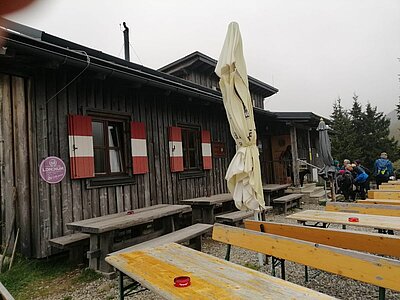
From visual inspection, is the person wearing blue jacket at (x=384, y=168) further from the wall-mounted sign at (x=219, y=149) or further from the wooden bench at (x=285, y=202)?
the wall-mounted sign at (x=219, y=149)

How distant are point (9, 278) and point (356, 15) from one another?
55.8ft

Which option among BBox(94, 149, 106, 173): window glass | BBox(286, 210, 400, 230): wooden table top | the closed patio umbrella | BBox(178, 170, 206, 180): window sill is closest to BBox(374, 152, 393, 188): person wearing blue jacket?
the closed patio umbrella

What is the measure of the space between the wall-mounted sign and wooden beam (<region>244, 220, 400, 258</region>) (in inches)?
195

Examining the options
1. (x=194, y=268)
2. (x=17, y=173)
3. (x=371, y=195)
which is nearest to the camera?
(x=194, y=268)

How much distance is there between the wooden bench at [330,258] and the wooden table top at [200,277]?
0.51 metres

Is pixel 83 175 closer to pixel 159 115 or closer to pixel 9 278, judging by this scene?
pixel 9 278

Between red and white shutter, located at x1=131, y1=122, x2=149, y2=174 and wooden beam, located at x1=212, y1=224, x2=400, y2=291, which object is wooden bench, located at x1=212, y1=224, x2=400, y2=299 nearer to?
wooden beam, located at x1=212, y1=224, x2=400, y2=291

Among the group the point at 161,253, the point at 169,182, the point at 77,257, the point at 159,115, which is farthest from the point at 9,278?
the point at 159,115

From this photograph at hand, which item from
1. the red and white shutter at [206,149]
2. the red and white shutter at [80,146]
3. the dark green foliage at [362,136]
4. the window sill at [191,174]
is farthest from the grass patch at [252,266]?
the dark green foliage at [362,136]

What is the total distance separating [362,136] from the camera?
25.4m

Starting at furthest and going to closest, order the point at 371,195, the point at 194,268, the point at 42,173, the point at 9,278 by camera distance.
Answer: the point at 371,195, the point at 42,173, the point at 9,278, the point at 194,268

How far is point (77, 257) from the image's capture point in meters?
4.52

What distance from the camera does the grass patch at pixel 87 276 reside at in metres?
3.82

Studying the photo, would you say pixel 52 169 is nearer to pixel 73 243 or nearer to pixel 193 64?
pixel 73 243
